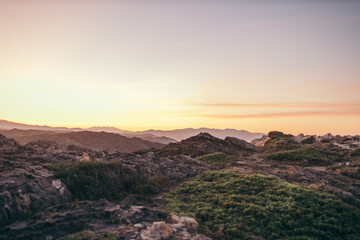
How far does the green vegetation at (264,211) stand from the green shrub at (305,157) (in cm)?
1137

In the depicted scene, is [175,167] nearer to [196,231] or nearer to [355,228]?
[196,231]

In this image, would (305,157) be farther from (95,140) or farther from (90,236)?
(95,140)

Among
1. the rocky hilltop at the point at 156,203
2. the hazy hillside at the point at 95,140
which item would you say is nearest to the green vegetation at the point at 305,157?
the rocky hilltop at the point at 156,203

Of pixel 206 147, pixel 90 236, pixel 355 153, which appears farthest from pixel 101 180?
pixel 355 153

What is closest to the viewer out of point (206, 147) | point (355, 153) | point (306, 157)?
point (306, 157)

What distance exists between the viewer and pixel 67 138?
58812mm

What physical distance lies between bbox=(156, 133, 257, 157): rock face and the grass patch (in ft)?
18.9

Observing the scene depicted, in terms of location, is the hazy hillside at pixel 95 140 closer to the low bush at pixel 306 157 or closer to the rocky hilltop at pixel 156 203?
the low bush at pixel 306 157

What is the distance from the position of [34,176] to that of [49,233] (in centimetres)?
365

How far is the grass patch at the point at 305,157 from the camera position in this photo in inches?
848

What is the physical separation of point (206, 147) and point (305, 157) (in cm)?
1080

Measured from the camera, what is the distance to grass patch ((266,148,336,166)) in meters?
21.5

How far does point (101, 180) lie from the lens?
37.4ft

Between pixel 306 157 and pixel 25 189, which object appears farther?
pixel 306 157
